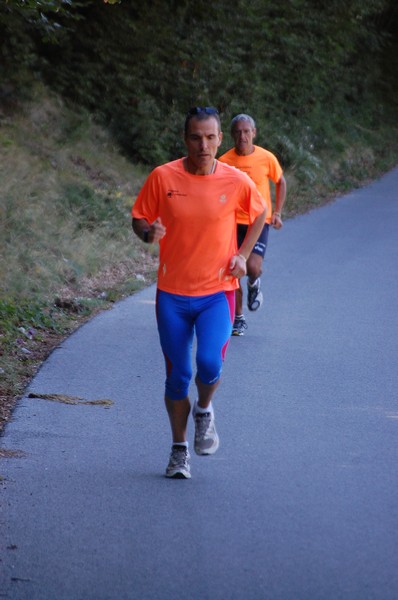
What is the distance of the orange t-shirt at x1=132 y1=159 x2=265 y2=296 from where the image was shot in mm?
6016

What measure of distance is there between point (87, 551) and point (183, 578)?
1.79ft

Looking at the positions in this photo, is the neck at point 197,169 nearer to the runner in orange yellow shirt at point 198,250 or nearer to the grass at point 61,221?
the runner in orange yellow shirt at point 198,250

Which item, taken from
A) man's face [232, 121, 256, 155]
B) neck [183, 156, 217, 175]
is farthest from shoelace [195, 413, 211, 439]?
man's face [232, 121, 256, 155]

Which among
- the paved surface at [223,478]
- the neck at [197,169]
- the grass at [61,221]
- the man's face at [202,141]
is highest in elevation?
the man's face at [202,141]

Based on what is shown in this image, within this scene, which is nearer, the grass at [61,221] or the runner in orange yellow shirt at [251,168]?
the runner in orange yellow shirt at [251,168]

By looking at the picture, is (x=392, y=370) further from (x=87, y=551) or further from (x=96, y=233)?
(x=96, y=233)

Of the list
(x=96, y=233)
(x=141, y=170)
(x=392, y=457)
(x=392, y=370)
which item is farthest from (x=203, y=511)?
(x=141, y=170)

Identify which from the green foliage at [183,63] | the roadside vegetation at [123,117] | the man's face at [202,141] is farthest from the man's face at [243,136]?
the green foliage at [183,63]

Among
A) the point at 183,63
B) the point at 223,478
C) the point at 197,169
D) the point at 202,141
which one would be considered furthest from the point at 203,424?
the point at 183,63

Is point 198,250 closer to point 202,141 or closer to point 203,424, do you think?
point 202,141

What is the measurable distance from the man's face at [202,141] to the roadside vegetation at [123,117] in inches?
111

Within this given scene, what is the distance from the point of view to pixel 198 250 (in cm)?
604

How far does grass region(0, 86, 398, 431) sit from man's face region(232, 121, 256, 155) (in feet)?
8.25

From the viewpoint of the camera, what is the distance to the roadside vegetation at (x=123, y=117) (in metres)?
12.7
